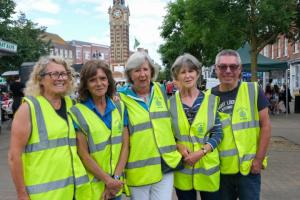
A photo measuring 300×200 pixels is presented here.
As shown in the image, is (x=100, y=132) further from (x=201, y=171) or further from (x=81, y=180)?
(x=201, y=171)

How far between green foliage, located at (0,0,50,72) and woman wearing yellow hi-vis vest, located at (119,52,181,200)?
24150 millimetres

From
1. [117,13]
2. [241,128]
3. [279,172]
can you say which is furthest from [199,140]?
[117,13]

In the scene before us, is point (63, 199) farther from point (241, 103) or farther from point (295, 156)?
point (295, 156)

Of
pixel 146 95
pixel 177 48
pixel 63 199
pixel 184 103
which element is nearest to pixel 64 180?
pixel 63 199

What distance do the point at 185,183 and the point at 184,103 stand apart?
2.24 feet

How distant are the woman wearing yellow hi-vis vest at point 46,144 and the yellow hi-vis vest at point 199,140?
91cm

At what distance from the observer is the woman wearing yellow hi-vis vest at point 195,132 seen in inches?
140

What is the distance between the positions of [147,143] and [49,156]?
84 cm

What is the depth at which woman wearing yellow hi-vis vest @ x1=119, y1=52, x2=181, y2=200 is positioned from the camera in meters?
3.41

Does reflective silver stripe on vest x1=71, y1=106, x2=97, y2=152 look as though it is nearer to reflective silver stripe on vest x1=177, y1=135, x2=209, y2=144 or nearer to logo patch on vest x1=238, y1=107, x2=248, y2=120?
reflective silver stripe on vest x1=177, y1=135, x2=209, y2=144

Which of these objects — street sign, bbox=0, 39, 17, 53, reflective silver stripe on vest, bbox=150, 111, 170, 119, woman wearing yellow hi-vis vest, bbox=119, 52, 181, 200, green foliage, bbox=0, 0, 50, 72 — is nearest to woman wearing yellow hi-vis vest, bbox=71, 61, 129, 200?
woman wearing yellow hi-vis vest, bbox=119, 52, 181, 200

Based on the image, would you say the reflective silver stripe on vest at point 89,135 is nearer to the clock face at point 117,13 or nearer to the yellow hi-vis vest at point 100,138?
the yellow hi-vis vest at point 100,138

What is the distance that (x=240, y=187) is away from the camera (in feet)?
12.2

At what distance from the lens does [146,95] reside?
3561 mm
